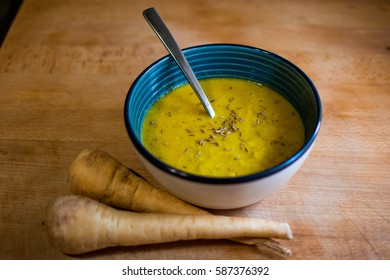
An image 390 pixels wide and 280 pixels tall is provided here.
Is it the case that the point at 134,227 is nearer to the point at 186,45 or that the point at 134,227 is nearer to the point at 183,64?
the point at 183,64

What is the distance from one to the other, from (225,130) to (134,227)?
0.39 metres

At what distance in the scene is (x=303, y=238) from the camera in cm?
122

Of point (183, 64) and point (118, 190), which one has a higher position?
point (183, 64)

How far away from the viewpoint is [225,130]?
51.5 inches

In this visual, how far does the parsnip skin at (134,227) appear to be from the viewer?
1150 millimetres

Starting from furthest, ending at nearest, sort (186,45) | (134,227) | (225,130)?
1. (186,45)
2. (225,130)
3. (134,227)

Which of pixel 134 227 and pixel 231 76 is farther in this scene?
pixel 231 76

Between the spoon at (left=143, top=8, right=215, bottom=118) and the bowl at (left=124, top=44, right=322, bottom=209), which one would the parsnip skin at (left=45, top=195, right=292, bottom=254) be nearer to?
the bowl at (left=124, top=44, right=322, bottom=209)

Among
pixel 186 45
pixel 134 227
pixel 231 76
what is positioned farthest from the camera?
pixel 186 45

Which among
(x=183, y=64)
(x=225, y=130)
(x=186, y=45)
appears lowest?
(x=186, y=45)

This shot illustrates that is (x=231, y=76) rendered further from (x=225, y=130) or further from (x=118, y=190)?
(x=118, y=190)

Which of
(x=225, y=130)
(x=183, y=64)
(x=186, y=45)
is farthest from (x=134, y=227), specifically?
(x=186, y=45)

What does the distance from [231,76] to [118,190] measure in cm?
58

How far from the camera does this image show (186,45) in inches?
76.5
